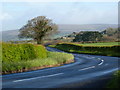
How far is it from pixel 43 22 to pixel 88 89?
2855 inches

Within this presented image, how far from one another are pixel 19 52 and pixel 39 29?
55598mm

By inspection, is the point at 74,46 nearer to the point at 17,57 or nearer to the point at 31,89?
the point at 17,57

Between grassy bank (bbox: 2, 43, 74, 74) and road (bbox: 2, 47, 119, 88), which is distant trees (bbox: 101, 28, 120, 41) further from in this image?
road (bbox: 2, 47, 119, 88)

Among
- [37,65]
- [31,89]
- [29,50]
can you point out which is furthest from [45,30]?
[31,89]

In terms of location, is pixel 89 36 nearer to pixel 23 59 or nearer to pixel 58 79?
pixel 23 59

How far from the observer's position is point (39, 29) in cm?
8088

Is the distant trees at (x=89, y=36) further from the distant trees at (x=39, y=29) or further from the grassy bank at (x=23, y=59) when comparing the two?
the grassy bank at (x=23, y=59)

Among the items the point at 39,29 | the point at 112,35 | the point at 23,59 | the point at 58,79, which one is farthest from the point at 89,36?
the point at 58,79

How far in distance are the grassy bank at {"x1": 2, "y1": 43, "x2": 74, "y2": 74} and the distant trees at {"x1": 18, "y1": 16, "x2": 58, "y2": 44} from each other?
4954 cm

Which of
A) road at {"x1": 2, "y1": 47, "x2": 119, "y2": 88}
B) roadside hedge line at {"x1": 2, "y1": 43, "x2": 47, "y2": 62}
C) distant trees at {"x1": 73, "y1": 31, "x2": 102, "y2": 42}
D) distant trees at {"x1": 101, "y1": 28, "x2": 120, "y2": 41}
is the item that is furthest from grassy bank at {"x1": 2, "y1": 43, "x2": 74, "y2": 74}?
distant trees at {"x1": 73, "y1": 31, "x2": 102, "y2": 42}

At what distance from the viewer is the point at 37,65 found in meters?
22.0

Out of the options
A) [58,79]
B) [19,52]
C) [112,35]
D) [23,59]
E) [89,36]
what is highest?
[19,52]

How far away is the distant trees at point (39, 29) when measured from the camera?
80.5 m

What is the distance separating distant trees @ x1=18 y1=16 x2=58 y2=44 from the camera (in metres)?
80.5
